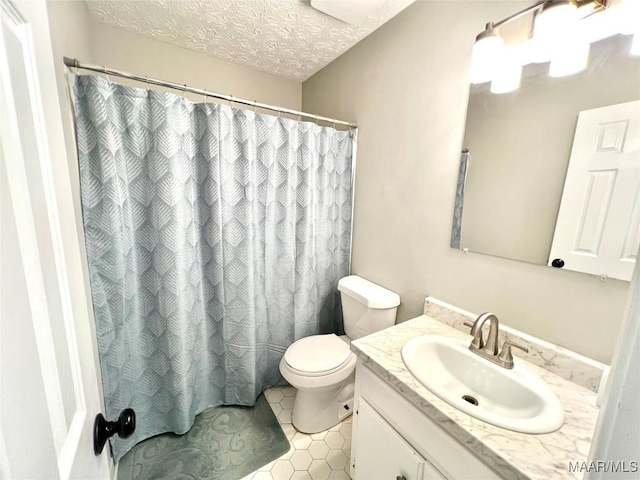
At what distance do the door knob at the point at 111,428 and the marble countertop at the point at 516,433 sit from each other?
75cm

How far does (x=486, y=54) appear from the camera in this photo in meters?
1.05

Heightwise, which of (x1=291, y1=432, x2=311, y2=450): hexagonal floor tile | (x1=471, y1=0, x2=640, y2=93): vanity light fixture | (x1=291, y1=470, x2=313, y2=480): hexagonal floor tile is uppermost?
(x1=471, y1=0, x2=640, y2=93): vanity light fixture

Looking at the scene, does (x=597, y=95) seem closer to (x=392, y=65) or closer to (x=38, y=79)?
(x=392, y=65)

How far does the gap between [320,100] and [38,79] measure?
1.96m

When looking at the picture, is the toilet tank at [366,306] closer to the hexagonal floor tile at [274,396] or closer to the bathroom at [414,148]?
the bathroom at [414,148]

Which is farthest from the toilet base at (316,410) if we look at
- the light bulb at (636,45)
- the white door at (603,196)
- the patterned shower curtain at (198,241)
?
the light bulb at (636,45)

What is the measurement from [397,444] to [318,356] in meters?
0.65

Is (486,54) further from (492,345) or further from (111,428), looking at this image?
(111,428)

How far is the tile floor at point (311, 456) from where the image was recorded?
1.30m

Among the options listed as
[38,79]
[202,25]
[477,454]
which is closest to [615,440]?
[477,454]

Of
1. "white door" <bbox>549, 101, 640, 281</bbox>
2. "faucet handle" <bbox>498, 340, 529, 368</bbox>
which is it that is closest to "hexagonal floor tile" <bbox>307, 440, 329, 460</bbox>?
"faucet handle" <bbox>498, 340, 529, 368</bbox>

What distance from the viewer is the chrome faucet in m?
0.94

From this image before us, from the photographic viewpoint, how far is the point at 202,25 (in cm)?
153

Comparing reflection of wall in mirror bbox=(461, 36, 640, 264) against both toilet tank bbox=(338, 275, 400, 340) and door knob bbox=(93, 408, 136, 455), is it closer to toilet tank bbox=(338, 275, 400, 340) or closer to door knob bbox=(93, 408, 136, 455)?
toilet tank bbox=(338, 275, 400, 340)
